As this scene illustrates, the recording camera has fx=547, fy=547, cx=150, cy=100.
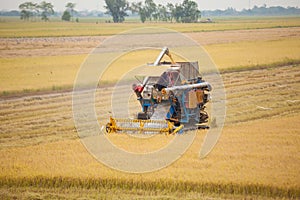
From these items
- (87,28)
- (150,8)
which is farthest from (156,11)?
(87,28)

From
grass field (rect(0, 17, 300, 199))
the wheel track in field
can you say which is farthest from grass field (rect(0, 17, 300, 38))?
grass field (rect(0, 17, 300, 199))

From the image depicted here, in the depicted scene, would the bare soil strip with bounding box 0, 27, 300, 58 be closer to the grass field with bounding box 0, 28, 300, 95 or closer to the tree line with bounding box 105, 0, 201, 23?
the grass field with bounding box 0, 28, 300, 95

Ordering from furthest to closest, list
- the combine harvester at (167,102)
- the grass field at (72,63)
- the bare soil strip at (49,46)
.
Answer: the bare soil strip at (49,46)
the grass field at (72,63)
the combine harvester at (167,102)

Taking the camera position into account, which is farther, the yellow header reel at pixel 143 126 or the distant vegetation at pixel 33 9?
the distant vegetation at pixel 33 9

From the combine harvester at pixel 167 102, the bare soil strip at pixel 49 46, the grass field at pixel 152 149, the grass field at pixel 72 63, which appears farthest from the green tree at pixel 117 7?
the combine harvester at pixel 167 102

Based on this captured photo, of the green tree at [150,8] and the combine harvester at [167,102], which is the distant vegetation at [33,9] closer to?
the green tree at [150,8]

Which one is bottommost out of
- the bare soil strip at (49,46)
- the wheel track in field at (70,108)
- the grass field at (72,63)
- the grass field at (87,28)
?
the grass field at (87,28)

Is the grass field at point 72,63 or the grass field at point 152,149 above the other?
the grass field at point 152,149

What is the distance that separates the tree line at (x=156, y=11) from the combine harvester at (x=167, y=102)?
303 feet

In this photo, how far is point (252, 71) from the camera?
34.0m

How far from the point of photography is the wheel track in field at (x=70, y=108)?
679 inches

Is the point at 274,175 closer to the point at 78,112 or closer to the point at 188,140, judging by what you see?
the point at 188,140

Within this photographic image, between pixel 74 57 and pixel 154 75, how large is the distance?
28.2 meters

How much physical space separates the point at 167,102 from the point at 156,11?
115021mm
